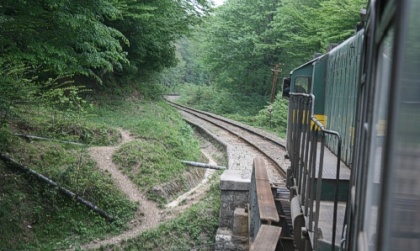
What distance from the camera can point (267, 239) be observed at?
5.77 metres

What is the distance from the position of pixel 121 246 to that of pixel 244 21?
29.0 m

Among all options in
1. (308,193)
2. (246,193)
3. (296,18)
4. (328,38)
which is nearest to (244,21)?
(296,18)

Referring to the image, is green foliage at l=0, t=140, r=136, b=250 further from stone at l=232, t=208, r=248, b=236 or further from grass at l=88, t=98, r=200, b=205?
stone at l=232, t=208, r=248, b=236

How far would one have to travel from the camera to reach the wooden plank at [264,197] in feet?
21.9

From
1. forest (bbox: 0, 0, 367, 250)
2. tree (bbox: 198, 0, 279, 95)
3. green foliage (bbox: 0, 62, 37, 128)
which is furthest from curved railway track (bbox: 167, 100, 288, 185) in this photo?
tree (bbox: 198, 0, 279, 95)

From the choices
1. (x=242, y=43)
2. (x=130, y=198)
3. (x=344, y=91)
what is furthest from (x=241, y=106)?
(x=344, y=91)

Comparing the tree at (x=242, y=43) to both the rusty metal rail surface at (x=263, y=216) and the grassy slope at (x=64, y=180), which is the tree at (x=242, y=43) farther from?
the rusty metal rail surface at (x=263, y=216)

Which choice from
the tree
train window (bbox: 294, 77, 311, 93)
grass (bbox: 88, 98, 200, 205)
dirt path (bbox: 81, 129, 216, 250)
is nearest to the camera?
dirt path (bbox: 81, 129, 216, 250)

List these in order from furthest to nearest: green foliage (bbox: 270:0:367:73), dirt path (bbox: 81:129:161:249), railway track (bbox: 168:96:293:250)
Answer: green foliage (bbox: 270:0:367:73) → dirt path (bbox: 81:129:161:249) → railway track (bbox: 168:96:293:250)

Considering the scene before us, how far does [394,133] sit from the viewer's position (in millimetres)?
1352

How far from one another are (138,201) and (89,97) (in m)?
9.76

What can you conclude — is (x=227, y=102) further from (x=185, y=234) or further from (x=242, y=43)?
(x=185, y=234)

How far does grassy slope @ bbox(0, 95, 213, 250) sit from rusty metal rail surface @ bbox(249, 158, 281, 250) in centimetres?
246

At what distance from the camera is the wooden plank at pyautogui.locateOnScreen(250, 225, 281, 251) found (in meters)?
5.54
